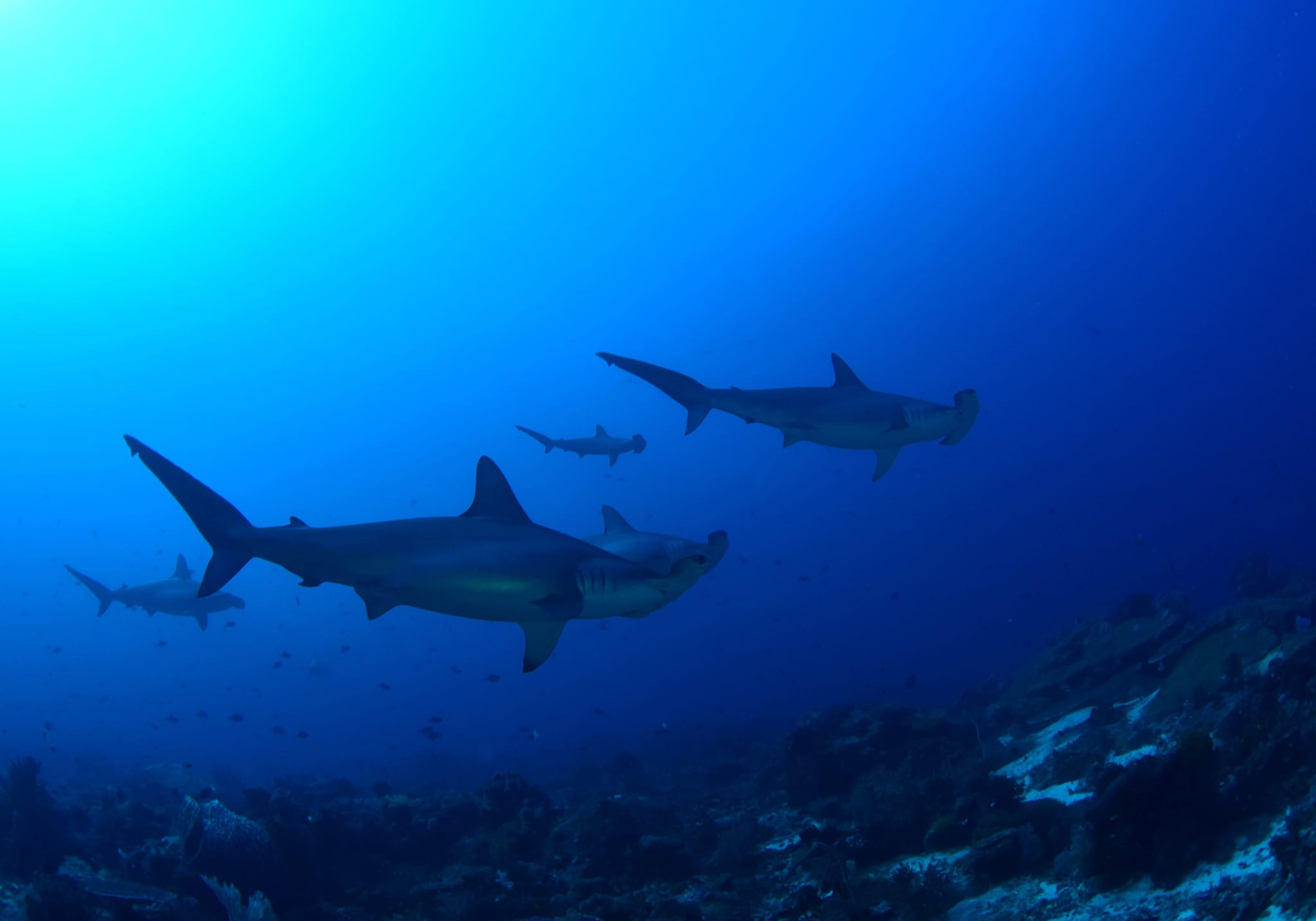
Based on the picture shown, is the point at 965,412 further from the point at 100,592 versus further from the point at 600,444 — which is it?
the point at 100,592

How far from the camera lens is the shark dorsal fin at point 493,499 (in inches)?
229

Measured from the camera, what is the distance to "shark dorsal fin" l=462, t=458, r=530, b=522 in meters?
5.81

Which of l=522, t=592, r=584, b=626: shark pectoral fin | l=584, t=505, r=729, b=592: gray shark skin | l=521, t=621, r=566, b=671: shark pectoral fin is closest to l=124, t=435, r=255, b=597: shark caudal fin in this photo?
l=521, t=621, r=566, b=671: shark pectoral fin

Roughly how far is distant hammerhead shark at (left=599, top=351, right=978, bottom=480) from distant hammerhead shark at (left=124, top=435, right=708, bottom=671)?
356cm

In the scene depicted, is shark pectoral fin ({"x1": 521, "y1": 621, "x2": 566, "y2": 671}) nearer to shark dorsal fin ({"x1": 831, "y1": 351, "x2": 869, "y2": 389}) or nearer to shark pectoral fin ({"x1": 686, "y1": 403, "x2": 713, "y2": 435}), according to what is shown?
shark pectoral fin ({"x1": 686, "y1": 403, "x2": 713, "y2": 435})

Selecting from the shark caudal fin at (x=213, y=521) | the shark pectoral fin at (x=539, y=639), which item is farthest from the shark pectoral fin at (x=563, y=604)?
the shark caudal fin at (x=213, y=521)

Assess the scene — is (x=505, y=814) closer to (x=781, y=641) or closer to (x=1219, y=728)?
(x=1219, y=728)

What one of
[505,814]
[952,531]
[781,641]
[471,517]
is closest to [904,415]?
[471,517]

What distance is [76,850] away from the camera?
1250cm

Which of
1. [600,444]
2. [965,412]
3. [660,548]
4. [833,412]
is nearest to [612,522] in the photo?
[660,548]

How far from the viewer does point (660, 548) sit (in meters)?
7.47

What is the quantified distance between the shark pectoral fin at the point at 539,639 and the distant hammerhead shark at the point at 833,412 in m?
3.68

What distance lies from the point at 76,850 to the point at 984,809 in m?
16.0

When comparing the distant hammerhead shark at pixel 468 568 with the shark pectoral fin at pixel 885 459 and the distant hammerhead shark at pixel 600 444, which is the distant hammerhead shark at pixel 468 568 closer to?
Answer: the shark pectoral fin at pixel 885 459
